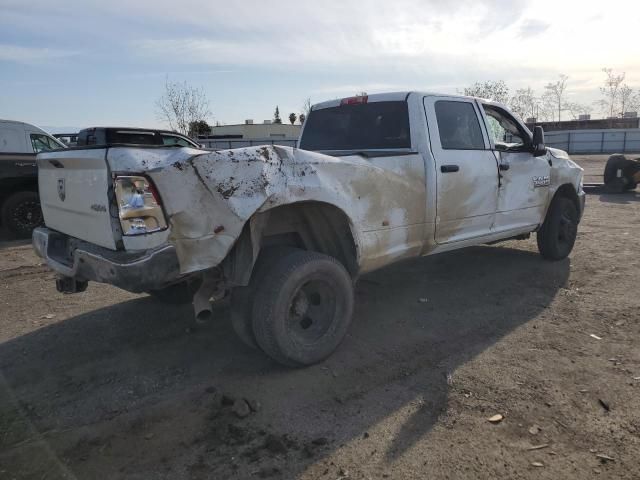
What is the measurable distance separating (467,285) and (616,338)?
1.68 meters

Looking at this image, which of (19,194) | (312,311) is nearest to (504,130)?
(312,311)

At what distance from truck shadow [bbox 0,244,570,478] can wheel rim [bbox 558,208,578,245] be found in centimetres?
121

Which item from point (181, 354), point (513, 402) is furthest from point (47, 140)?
point (513, 402)

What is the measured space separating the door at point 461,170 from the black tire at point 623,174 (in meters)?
9.94

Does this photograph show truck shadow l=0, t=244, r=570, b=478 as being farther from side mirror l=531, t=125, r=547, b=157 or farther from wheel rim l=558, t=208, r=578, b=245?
side mirror l=531, t=125, r=547, b=157

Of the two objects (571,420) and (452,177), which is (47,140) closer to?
(452,177)

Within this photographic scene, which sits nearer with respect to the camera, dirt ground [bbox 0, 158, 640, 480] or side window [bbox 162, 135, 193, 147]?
dirt ground [bbox 0, 158, 640, 480]

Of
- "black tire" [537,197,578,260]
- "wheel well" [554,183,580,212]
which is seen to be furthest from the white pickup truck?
"wheel well" [554,183,580,212]

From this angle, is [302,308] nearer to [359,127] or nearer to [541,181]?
[359,127]

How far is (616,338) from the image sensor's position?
396 centimetres

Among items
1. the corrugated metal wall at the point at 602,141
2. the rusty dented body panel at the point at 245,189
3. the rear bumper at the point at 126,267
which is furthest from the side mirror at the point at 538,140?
the corrugated metal wall at the point at 602,141

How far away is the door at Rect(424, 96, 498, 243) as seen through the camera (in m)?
4.40

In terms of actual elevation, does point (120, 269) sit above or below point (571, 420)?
above

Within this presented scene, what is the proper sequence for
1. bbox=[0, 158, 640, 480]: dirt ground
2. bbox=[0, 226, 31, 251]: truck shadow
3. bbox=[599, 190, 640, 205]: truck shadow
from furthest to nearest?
bbox=[599, 190, 640, 205]: truck shadow
bbox=[0, 226, 31, 251]: truck shadow
bbox=[0, 158, 640, 480]: dirt ground
